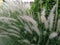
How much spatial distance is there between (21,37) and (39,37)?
179 millimetres

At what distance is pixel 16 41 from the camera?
5.87 ft

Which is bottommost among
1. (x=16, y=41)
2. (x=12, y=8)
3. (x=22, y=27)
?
(x=16, y=41)

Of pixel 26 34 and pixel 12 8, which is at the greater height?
pixel 12 8

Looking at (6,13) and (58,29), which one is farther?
(6,13)

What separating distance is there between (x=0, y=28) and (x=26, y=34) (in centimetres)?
28

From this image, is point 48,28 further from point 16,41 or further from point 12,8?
point 12,8

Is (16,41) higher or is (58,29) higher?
(58,29)

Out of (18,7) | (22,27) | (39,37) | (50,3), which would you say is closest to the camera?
(39,37)

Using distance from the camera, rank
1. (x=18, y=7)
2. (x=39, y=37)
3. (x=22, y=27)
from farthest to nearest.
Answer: (x=18, y=7) → (x=22, y=27) → (x=39, y=37)

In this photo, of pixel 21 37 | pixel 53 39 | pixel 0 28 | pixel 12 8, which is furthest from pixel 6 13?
pixel 53 39

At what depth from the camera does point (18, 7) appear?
2.03m

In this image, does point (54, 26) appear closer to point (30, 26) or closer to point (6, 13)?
point (30, 26)

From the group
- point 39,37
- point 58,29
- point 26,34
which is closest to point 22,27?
point 26,34

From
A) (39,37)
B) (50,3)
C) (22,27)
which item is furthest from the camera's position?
(50,3)
